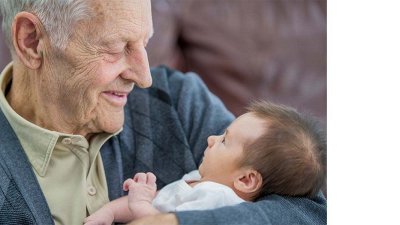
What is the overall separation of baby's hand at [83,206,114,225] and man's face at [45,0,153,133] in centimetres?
12

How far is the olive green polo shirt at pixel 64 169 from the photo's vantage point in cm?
78

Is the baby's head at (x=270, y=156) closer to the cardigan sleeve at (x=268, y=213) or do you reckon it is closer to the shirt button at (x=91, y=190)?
the cardigan sleeve at (x=268, y=213)

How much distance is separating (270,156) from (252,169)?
2cm

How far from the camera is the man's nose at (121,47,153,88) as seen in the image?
30.6 inches

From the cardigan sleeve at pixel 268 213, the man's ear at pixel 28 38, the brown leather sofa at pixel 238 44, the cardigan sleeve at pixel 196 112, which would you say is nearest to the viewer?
the cardigan sleeve at pixel 268 213

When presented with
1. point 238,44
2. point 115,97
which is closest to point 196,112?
point 115,97

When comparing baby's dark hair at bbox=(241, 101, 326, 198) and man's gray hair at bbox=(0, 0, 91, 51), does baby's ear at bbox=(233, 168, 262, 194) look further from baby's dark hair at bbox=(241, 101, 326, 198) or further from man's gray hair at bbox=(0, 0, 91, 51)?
man's gray hair at bbox=(0, 0, 91, 51)

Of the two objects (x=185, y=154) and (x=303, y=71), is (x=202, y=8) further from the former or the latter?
(x=185, y=154)

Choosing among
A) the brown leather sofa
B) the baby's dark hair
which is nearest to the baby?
the baby's dark hair

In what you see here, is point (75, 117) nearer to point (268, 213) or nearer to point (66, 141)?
point (66, 141)

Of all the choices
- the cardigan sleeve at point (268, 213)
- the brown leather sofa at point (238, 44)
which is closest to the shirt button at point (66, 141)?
the cardigan sleeve at point (268, 213)

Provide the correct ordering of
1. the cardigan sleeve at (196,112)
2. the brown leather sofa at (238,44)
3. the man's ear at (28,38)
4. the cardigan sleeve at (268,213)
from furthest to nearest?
1. the brown leather sofa at (238,44)
2. the cardigan sleeve at (196,112)
3. the man's ear at (28,38)
4. the cardigan sleeve at (268,213)

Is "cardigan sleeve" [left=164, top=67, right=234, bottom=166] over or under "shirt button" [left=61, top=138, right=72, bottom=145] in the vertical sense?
over

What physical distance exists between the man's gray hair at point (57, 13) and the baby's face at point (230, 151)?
0.67 feet
